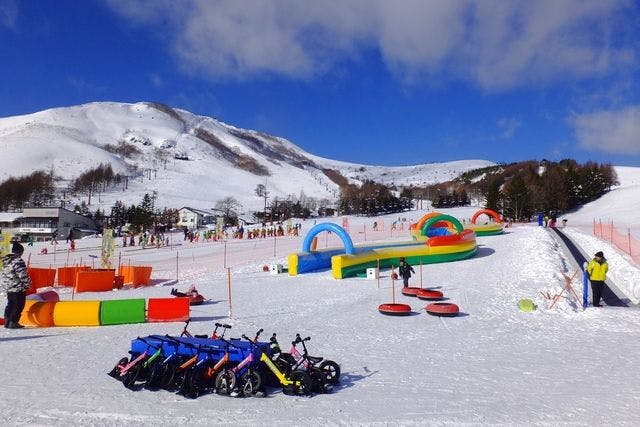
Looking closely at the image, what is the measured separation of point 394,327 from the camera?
12734mm

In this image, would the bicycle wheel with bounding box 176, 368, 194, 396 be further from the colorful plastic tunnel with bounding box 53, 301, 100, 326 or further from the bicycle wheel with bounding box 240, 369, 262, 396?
the colorful plastic tunnel with bounding box 53, 301, 100, 326

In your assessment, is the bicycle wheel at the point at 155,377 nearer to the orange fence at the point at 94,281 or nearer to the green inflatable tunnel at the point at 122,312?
the green inflatable tunnel at the point at 122,312

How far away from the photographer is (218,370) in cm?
770

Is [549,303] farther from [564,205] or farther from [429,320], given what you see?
[564,205]

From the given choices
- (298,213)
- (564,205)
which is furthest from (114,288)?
(298,213)

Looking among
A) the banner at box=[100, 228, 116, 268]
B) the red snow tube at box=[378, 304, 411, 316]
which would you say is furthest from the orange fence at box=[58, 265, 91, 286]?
the red snow tube at box=[378, 304, 411, 316]

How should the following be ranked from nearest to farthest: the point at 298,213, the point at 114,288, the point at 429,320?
the point at 429,320
the point at 114,288
the point at 298,213

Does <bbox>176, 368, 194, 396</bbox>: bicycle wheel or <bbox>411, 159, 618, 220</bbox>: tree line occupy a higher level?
<bbox>411, 159, 618, 220</bbox>: tree line

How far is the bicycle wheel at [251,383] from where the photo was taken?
24.4 feet

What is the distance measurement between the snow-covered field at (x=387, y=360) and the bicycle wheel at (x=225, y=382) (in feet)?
0.61

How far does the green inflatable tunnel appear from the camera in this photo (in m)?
12.1

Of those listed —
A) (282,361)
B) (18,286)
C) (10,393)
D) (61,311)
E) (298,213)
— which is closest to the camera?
(10,393)

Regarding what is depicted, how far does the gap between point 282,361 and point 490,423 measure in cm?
326

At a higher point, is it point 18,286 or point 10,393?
point 18,286
